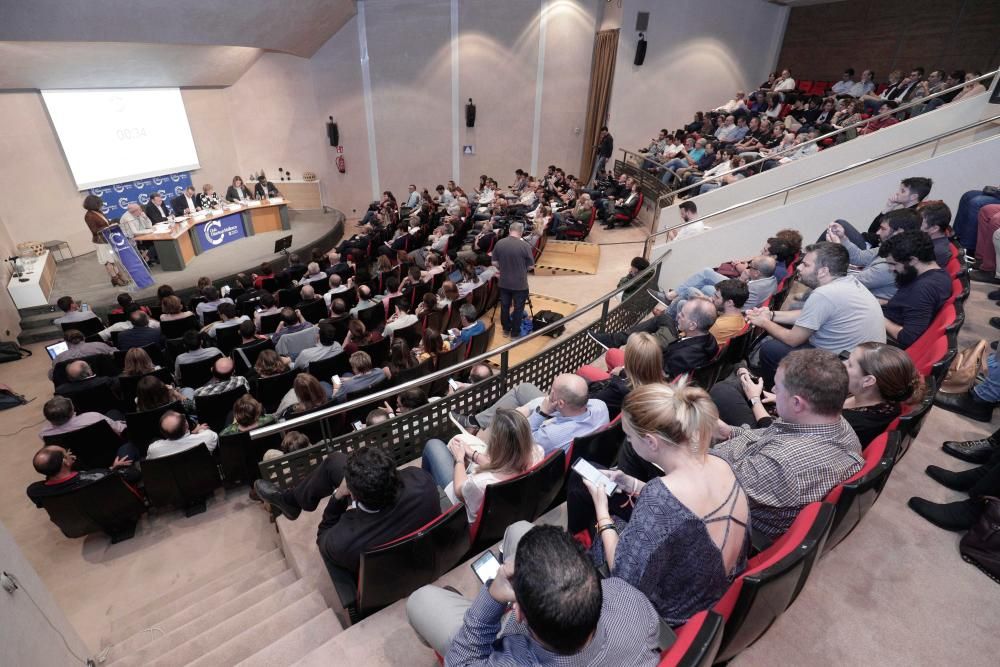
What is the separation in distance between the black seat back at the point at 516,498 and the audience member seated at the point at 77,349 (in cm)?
483

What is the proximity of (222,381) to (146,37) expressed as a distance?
21.9ft

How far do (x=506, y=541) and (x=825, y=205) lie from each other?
592cm

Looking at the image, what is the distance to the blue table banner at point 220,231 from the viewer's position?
34.5ft

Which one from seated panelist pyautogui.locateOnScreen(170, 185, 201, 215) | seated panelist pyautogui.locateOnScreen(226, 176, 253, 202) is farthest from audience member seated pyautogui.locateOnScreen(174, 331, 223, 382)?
seated panelist pyautogui.locateOnScreen(226, 176, 253, 202)

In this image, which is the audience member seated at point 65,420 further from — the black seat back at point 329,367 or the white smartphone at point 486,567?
the white smartphone at point 486,567

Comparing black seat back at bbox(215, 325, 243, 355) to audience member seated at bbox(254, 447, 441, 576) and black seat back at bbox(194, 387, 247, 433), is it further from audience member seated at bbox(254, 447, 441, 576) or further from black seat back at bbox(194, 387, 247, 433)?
audience member seated at bbox(254, 447, 441, 576)

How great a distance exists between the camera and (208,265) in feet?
Result: 32.6

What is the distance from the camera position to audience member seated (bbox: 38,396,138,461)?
359 cm

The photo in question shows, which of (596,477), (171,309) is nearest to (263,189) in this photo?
(171,309)

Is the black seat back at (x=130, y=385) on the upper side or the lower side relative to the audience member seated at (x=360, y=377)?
lower

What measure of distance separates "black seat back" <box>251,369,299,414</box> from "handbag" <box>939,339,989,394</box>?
4.85 metres

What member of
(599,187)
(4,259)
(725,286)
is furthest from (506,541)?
(599,187)

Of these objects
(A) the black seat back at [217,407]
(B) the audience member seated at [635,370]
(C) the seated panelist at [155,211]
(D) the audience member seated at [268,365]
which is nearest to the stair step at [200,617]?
(A) the black seat back at [217,407]

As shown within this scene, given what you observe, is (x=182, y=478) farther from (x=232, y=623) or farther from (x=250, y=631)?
(x=250, y=631)
